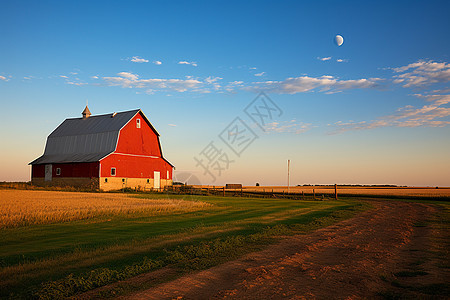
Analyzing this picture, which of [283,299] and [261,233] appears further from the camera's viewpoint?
[261,233]

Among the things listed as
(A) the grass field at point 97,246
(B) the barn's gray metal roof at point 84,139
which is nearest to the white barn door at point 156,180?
(B) the barn's gray metal roof at point 84,139

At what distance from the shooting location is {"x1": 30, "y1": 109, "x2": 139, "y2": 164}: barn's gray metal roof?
57.0 m

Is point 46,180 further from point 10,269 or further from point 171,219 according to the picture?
point 10,269

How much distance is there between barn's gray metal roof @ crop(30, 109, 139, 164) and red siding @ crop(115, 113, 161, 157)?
97 centimetres

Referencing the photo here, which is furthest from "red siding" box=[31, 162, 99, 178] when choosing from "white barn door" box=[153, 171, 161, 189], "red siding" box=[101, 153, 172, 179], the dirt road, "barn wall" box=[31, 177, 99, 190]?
the dirt road

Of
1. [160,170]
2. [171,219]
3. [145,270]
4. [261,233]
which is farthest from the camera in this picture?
[160,170]

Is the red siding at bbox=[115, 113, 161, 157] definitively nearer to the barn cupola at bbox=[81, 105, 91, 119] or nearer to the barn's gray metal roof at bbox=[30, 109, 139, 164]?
the barn's gray metal roof at bbox=[30, 109, 139, 164]

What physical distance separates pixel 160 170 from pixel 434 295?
191 feet

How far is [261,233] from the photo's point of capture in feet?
51.5

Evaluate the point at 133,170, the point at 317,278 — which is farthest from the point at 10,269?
the point at 133,170

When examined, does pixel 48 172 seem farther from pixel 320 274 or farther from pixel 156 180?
pixel 320 274

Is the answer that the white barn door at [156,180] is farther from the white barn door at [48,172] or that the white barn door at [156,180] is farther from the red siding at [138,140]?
the white barn door at [48,172]

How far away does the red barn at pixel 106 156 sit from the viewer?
54.6m

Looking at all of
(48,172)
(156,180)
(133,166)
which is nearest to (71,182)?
(48,172)
